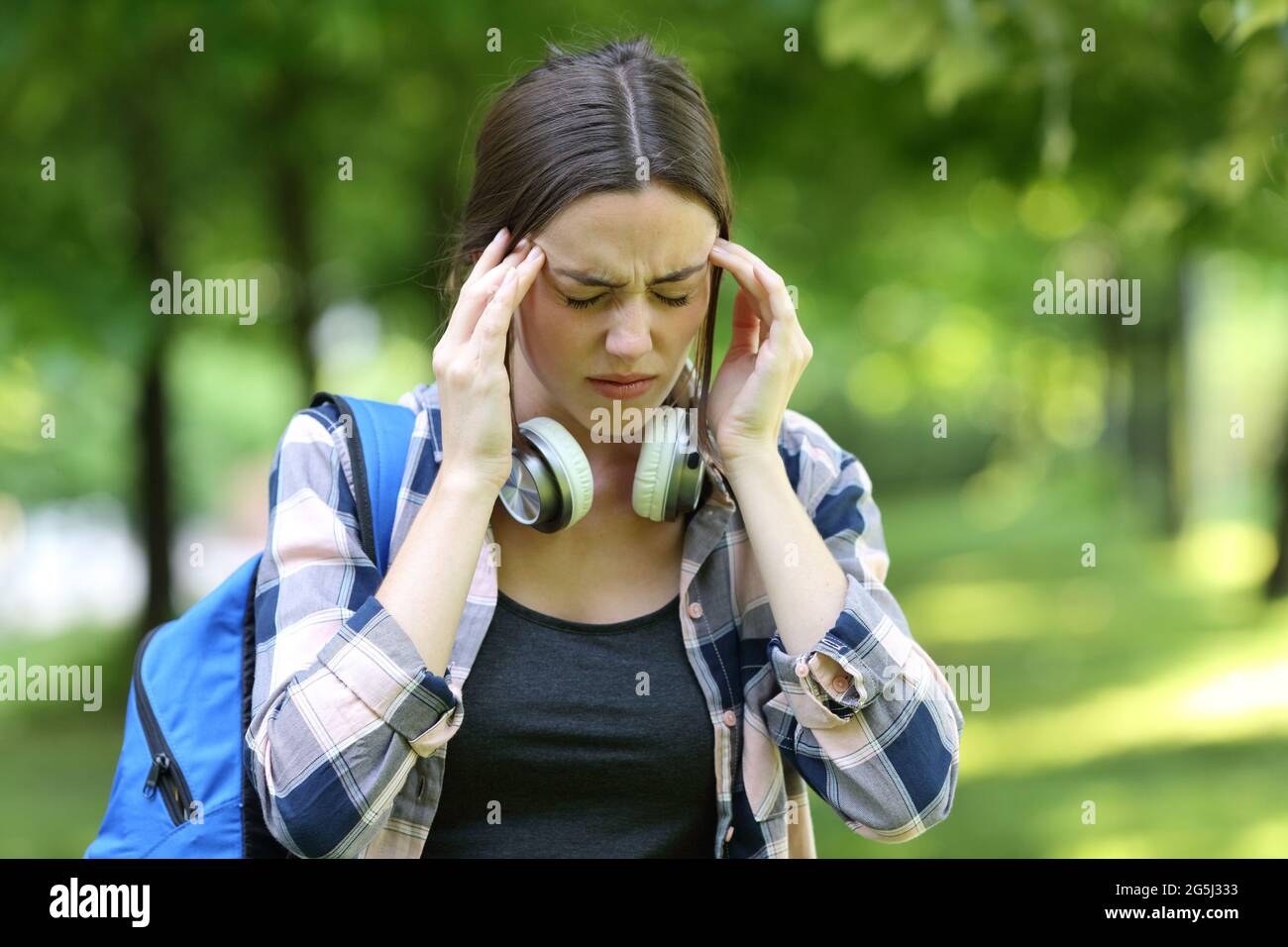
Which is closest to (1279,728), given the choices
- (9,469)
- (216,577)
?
(216,577)

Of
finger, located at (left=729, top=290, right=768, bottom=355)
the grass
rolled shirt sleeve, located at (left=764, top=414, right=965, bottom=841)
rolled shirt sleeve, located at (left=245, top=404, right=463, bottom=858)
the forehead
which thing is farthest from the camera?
the grass

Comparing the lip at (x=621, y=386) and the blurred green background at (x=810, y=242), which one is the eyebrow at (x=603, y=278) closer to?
the lip at (x=621, y=386)

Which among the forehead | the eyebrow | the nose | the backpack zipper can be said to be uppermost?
the forehead

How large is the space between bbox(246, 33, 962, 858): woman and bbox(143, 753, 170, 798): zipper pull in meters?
0.15

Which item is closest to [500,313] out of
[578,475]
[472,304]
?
[472,304]

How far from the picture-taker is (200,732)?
1986 mm

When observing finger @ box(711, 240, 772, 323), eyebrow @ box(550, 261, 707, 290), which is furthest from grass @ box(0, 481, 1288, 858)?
eyebrow @ box(550, 261, 707, 290)

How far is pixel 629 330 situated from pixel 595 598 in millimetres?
443

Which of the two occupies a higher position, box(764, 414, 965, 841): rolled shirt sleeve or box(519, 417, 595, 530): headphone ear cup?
box(519, 417, 595, 530): headphone ear cup

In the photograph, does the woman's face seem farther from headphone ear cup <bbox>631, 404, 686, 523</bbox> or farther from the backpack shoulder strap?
the backpack shoulder strap

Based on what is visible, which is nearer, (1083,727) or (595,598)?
Answer: (595,598)

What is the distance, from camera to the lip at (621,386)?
2207 mm

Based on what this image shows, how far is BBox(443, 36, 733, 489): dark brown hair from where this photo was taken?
2.13 metres

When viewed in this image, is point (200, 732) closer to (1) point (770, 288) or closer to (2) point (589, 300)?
(2) point (589, 300)
